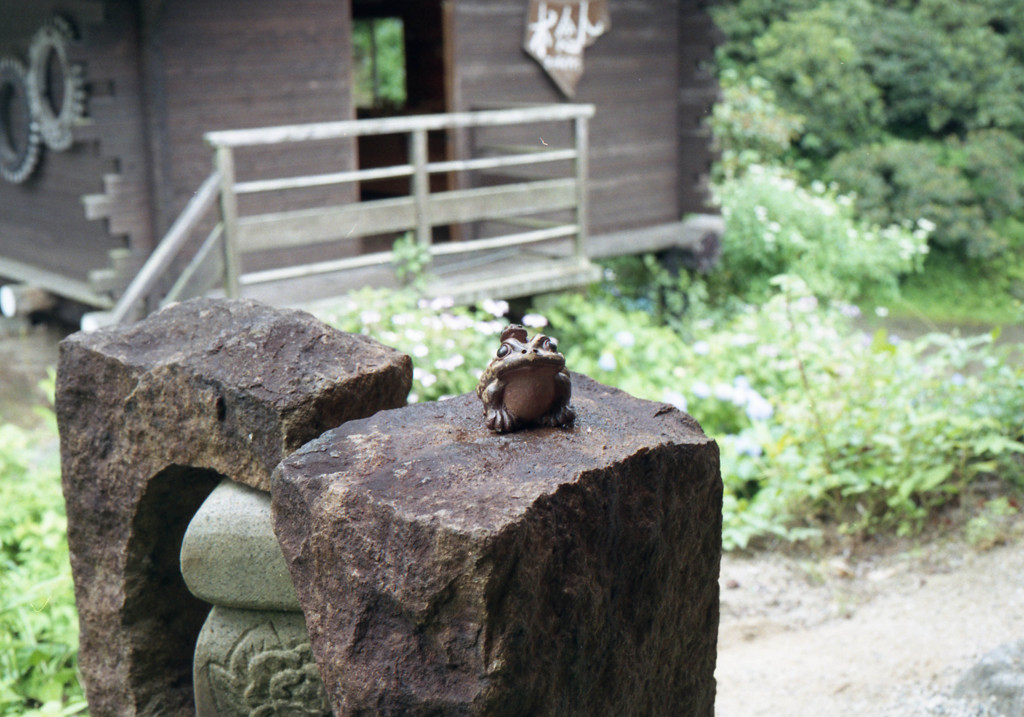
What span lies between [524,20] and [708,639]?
700 cm

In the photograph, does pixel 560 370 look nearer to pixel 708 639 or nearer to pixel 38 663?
pixel 708 639

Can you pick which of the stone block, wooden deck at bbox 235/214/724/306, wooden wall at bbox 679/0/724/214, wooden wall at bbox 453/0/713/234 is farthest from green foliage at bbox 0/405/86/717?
wooden wall at bbox 679/0/724/214

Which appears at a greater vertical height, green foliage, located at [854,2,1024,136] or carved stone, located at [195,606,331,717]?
green foliage, located at [854,2,1024,136]

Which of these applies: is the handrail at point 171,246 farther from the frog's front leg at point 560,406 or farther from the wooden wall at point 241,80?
the frog's front leg at point 560,406

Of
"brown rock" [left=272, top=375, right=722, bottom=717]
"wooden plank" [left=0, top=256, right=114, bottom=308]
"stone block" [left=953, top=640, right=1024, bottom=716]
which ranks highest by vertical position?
"brown rock" [left=272, top=375, right=722, bottom=717]

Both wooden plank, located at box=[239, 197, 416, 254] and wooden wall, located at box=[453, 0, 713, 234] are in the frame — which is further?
wooden wall, located at box=[453, 0, 713, 234]

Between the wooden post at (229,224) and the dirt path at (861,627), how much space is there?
10.3ft

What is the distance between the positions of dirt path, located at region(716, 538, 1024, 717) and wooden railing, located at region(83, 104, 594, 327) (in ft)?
10.4

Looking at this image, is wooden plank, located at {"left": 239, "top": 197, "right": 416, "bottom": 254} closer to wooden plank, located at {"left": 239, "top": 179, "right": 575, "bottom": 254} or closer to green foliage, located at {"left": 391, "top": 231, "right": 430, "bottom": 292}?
wooden plank, located at {"left": 239, "top": 179, "right": 575, "bottom": 254}

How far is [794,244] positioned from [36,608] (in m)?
8.47

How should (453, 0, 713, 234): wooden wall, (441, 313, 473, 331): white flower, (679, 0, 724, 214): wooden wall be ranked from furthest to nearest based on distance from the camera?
(679, 0, 724, 214): wooden wall → (453, 0, 713, 234): wooden wall → (441, 313, 473, 331): white flower

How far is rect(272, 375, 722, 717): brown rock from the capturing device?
1.97 metres

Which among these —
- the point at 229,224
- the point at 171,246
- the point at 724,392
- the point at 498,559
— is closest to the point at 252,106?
the point at 229,224

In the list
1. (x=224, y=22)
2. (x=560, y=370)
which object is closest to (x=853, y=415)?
(x=560, y=370)
